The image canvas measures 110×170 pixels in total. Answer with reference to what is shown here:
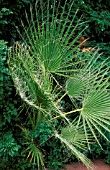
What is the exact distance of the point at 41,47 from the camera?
151 inches

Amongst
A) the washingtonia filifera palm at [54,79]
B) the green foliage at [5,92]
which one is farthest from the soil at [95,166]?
the green foliage at [5,92]

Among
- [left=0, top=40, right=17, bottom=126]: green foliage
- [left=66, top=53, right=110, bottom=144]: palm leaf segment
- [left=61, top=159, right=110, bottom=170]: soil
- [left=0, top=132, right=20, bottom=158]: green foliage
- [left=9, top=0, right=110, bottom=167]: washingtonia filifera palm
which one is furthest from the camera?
[left=61, top=159, right=110, bottom=170]: soil

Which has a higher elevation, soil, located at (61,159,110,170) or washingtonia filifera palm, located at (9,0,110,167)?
washingtonia filifera palm, located at (9,0,110,167)

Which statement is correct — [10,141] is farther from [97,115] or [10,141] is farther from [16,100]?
[97,115]

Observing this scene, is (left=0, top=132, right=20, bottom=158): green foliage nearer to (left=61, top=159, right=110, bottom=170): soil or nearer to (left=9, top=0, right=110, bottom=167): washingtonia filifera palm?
(left=9, top=0, right=110, bottom=167): washingtonia filifera palm

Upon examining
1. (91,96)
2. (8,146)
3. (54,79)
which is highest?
(54,79)

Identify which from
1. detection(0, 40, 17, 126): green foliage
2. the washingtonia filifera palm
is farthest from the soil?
detection(0, 40, 17, 126): green foliage

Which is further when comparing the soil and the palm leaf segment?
the soil

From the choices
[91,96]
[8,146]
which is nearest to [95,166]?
[8,146]

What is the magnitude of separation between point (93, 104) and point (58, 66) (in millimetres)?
582

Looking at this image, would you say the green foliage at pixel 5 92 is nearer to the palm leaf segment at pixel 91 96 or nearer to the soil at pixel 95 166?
the palm leaf segment at pixel 91 96

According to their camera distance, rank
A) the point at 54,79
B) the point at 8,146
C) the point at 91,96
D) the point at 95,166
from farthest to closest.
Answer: the point at 95,166, the point at 8,146, the point at 54,79, the point at 91,96

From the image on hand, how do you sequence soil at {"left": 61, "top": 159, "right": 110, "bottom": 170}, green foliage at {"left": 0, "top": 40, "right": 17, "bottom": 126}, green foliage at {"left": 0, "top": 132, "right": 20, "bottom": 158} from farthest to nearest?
soil at {"left": 61, "top": 159, "right": 110, "bottom": 170} < green foliage at {"left": 0, "top": 132, "right": 20, "bottom": 158} < green foliage at {"left": 0, "top": 40, "right": 17, "bottom": 126}

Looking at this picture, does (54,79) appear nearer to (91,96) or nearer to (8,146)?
(91,96)
